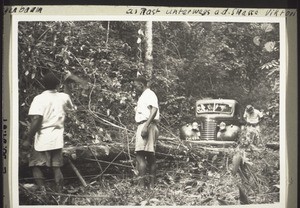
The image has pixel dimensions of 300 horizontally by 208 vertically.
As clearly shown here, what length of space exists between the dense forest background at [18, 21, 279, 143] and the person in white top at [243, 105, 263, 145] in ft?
0.05

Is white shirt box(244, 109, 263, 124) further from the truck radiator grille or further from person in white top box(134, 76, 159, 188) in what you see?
person in white top box(134, 76, 159, 188)

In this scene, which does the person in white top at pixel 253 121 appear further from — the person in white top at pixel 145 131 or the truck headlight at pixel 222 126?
the person in white top at pixel 145 131

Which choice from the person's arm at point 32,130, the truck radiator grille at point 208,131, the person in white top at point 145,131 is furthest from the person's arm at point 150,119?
the person's arm at point 32,130

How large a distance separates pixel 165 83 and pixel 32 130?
0.94ft

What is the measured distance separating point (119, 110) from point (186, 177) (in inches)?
7.6

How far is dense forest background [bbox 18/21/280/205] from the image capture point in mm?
771

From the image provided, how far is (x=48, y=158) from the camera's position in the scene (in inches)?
30.3

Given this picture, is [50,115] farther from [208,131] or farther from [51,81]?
[208,131]

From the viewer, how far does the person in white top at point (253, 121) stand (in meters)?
0.78

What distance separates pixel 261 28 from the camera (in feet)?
2.59

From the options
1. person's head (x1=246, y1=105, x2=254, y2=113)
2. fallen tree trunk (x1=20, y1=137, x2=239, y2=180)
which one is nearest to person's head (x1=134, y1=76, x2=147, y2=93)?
fallen tree trunk (x1=20, y1=137, x2=239, y2=180)

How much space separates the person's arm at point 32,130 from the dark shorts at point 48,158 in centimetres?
2

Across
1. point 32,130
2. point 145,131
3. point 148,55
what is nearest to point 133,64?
point 148,55

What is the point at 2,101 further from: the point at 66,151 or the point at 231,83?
the point at 231,83
